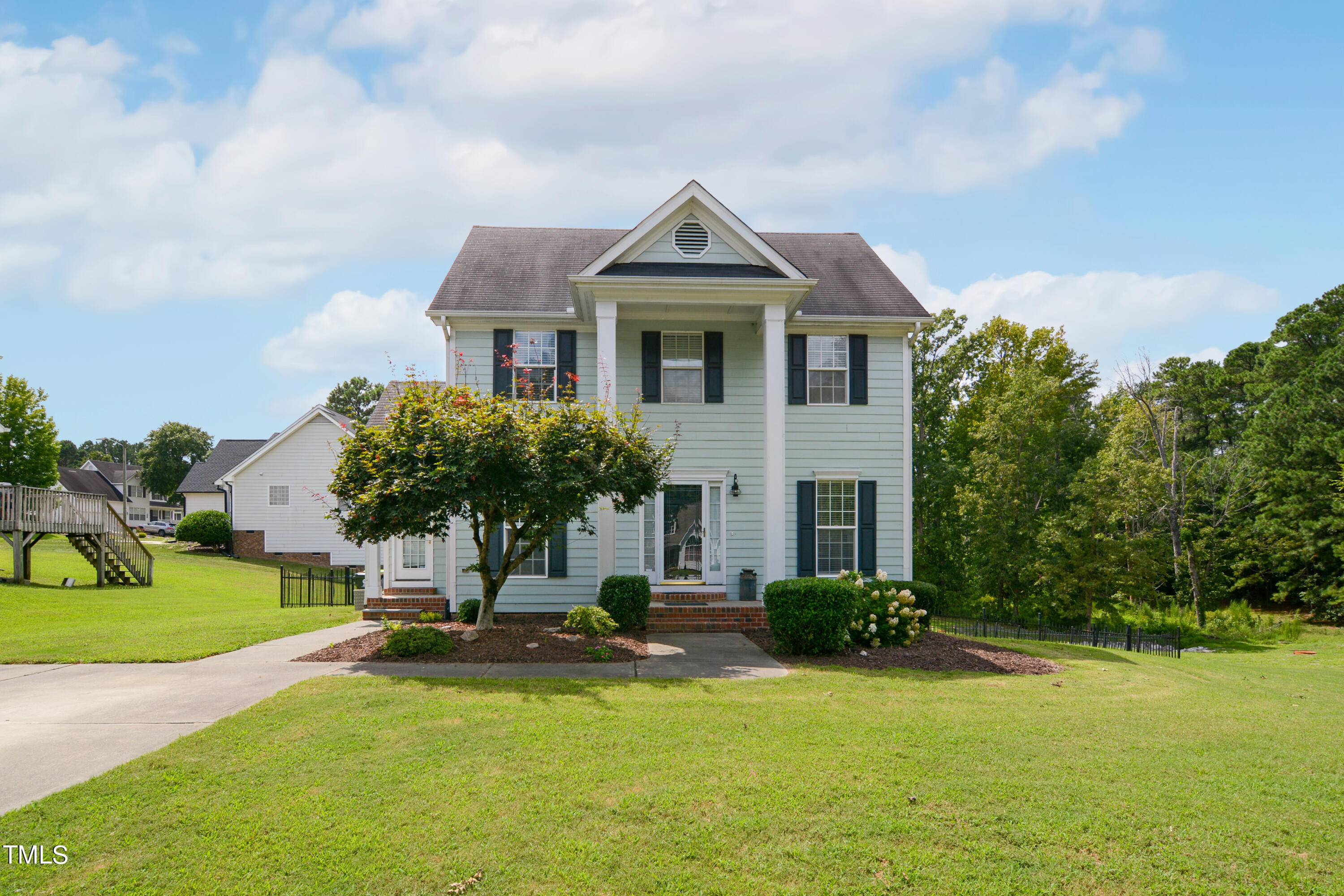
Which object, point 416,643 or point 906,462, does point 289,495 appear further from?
point 906,462

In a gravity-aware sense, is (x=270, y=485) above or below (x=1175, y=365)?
below

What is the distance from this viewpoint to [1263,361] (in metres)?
30.1

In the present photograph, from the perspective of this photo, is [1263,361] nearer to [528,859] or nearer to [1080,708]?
[1080,708]

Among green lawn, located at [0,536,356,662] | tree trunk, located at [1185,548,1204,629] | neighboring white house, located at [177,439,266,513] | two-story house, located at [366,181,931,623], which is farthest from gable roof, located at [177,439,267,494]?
tree trunk, located at [1185,548,1204,629]

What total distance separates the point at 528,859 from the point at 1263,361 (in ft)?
119

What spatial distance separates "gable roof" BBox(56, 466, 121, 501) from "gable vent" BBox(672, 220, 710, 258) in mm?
55405

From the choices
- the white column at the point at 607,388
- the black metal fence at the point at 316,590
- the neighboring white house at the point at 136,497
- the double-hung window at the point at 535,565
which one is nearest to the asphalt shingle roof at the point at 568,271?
the white column at the point at 607,388

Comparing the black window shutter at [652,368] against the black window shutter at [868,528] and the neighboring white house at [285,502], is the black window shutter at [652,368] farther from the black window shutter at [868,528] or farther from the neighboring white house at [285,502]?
the neighboring white house at [285,502]

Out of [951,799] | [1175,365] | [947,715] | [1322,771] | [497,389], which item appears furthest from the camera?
[1175,365]

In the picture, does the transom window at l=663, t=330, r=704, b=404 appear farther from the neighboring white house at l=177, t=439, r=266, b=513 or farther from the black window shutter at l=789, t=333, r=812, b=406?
the neighboring white house at l=177, t=439, r=266, b=513

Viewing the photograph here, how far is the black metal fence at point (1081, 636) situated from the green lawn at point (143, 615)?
41.0ft

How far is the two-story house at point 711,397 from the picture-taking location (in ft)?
47.5

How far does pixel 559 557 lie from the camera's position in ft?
48.9

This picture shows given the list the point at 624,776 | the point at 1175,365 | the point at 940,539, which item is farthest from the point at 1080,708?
the point at 1175,365
